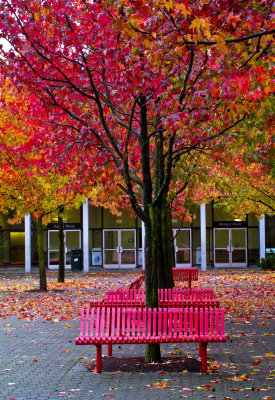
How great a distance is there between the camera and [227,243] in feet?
119

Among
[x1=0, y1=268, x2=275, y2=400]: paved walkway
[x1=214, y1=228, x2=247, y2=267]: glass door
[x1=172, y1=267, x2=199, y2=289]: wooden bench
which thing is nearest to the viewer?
[x1=0, y1=268, x2=275, y2=400]: paved walkway

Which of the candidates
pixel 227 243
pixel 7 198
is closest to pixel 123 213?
pixel 227 243

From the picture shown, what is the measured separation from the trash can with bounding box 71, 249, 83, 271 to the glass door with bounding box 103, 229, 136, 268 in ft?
6.99

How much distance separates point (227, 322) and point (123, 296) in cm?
254

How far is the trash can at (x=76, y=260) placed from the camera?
3512 cm

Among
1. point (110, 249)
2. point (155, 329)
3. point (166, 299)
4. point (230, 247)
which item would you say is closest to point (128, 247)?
point (110, 249)

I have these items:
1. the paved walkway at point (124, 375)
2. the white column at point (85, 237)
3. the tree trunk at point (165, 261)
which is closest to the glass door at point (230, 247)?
the white column at point (85, 237)

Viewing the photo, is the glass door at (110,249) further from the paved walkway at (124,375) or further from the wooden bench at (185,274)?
the paved walkway at (124,375)

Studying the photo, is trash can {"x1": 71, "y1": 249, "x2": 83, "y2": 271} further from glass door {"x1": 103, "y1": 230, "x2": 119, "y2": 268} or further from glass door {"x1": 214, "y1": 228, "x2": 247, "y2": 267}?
glass door {"x1": 214, "y1": 228, "x2": 247, "y2": 267}

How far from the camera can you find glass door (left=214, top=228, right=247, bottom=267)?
36156mm

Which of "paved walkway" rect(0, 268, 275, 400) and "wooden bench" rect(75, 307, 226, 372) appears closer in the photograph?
"paved walkway" rect(0, 268, 275, 400)

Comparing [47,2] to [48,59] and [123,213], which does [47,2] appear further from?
[123,213]

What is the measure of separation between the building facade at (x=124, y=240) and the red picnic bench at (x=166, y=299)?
23.6m

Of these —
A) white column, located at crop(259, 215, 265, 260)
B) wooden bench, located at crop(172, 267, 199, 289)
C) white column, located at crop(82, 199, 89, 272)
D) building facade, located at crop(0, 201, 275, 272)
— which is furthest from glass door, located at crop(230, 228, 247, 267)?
wooden bench, located at crop(172, 267, 199, 289)
